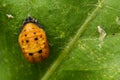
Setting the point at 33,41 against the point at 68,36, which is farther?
the point at 68,36

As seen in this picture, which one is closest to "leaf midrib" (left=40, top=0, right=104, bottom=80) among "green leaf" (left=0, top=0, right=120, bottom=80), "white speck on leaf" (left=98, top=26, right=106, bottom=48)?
"green leaf" (left=0, top=0, right=120, bottom=80)

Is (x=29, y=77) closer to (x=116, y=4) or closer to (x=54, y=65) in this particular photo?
(x=54, y=65)

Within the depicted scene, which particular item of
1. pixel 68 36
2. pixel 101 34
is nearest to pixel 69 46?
pixel 68 36

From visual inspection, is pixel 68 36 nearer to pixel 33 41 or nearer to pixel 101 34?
pixel 101 34

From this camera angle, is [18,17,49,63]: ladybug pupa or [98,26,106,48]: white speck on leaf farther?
[98,26,106,48]: white speck on leaf

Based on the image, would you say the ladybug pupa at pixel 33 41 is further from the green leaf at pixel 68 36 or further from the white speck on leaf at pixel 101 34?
the white speck on leaf at pixel 101 34

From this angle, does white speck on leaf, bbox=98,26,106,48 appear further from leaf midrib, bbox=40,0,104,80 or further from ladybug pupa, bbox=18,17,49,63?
ladybug pupa, bbox=18,17,49,63
